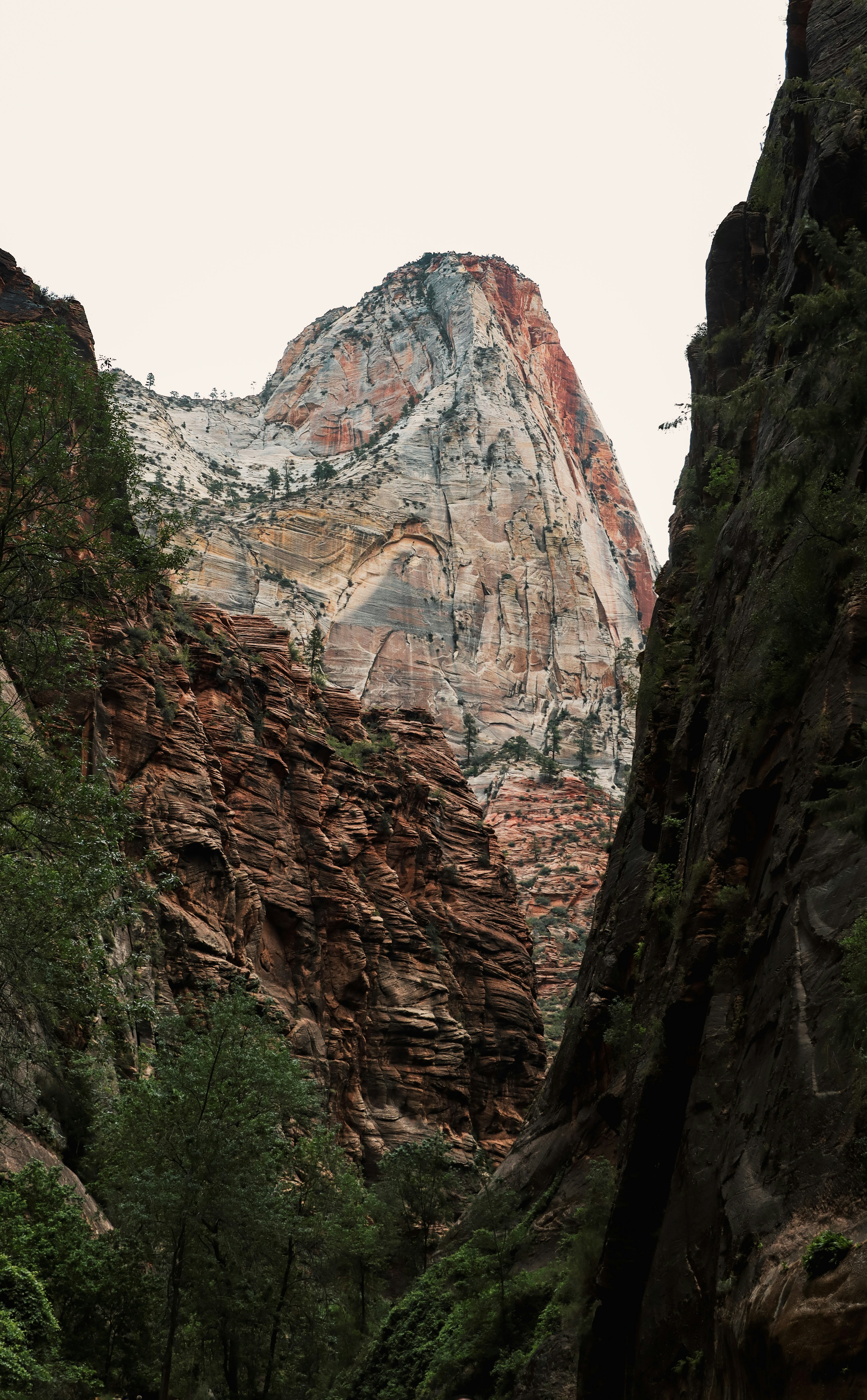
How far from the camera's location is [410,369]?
15262cm

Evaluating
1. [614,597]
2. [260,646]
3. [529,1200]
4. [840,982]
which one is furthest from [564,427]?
[840,982]

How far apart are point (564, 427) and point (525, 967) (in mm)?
129100

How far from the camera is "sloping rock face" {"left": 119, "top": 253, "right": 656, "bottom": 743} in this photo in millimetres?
109438

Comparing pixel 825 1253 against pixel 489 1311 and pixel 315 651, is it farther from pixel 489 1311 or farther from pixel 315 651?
pixel 315 651

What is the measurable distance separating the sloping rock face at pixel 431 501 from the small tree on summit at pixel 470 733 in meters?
1.27

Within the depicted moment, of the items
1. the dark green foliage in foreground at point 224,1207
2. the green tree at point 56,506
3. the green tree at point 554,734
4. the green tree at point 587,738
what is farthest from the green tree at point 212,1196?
the green tree at point 554,734

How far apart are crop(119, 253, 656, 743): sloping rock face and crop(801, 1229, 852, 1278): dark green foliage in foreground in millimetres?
88752

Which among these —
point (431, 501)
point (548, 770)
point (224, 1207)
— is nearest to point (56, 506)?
point (224, 1207)

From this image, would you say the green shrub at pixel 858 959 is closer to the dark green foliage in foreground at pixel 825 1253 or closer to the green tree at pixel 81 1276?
the dark green foliage in foreground at pixel 825 1253

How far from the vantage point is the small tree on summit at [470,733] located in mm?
107375

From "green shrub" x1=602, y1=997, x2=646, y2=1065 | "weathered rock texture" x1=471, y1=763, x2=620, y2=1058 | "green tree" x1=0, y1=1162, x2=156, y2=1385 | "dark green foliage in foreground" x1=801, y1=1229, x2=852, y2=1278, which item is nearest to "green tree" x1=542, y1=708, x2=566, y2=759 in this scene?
"weathered rock texture" x1=471, y1=763, x2=620, y2=1058

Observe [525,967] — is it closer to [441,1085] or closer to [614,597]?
[441,1085]

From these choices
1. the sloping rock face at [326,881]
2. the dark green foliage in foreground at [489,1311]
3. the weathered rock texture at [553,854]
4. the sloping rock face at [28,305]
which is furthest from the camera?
the weathered rock texture at [553,854]

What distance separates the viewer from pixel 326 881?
143 feet
